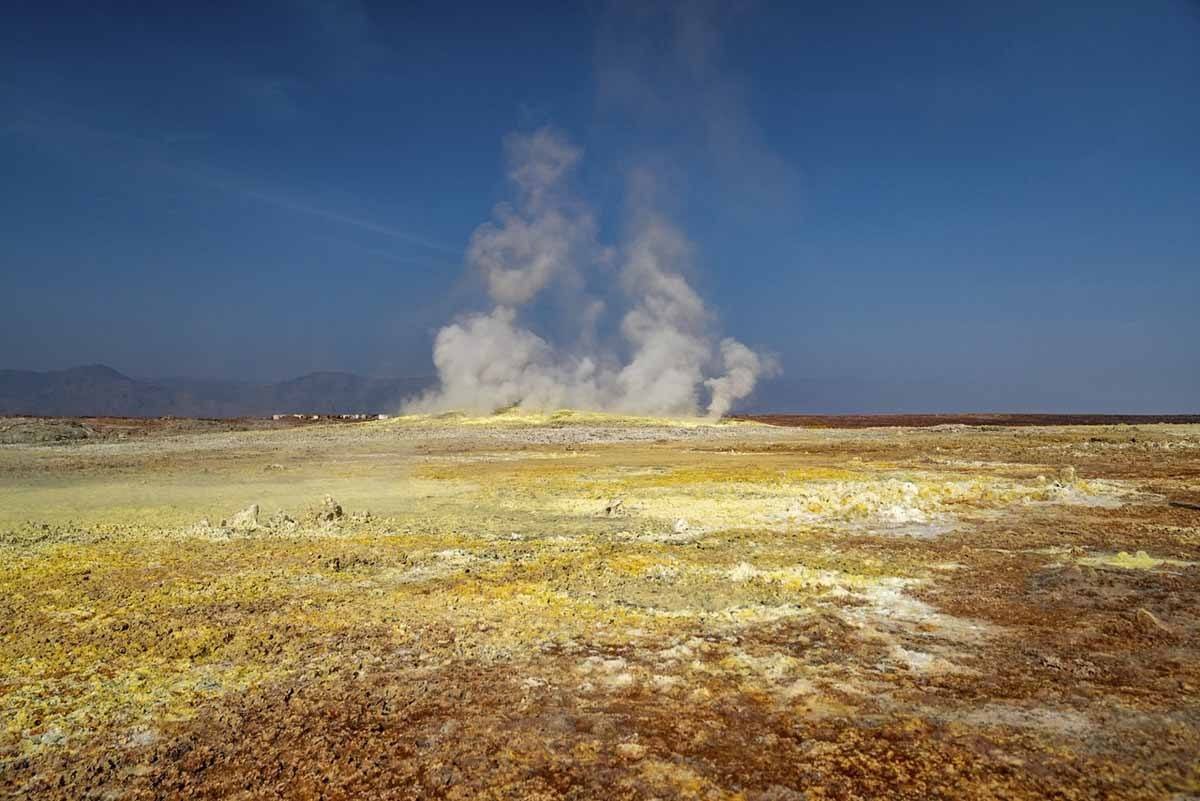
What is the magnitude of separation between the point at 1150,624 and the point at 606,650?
6019 millimetres

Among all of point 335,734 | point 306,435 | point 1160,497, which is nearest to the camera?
point 335,734

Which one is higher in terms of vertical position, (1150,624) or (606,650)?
(1150,624)

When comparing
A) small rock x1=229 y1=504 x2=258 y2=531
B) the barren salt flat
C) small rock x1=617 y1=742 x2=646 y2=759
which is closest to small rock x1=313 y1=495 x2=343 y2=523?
the barren salt flat

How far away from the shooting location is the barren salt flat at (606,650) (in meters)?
5.05

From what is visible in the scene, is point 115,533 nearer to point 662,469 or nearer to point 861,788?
point 861,788

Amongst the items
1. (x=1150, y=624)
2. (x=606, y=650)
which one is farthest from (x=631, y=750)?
(x=1150, y=624)

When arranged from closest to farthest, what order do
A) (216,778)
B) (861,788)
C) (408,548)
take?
(861,788)
(216,778)
(408,548)

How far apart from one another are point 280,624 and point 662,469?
20.3 m

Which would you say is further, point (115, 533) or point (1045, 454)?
point (1045, 454)

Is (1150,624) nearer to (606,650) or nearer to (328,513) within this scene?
(606,650)

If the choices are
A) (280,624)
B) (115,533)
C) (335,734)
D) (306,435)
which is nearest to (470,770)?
(335,734)

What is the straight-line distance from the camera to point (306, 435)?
53.2 meters

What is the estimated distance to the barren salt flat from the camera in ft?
16.6

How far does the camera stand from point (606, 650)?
750 centimetres
